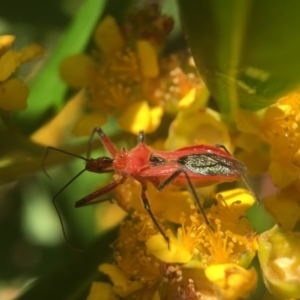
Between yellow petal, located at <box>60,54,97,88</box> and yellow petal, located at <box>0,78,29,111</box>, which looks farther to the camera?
yellow petal, located at <box>60,54,97,88</box>

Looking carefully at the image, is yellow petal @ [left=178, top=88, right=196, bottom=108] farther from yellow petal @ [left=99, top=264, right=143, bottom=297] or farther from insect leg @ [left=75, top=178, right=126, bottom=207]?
yellow petal @ [left=99, top=264, right=143, bottom=297]

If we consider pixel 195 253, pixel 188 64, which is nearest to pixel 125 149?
pixel 188 64

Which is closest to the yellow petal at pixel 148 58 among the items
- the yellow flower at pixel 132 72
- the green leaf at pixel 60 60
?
the yellow flower at pixel 132 72

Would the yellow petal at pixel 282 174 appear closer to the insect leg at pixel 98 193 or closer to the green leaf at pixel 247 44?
the green leaf at pixel 247 44

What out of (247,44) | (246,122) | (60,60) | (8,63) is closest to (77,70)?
(60,60)

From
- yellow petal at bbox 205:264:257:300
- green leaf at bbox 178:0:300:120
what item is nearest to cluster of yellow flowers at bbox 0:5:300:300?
yellow petal at bbox 205:264:257:300

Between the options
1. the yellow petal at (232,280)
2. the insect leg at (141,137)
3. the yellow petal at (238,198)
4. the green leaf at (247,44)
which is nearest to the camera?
the green leaf at (247,44)
